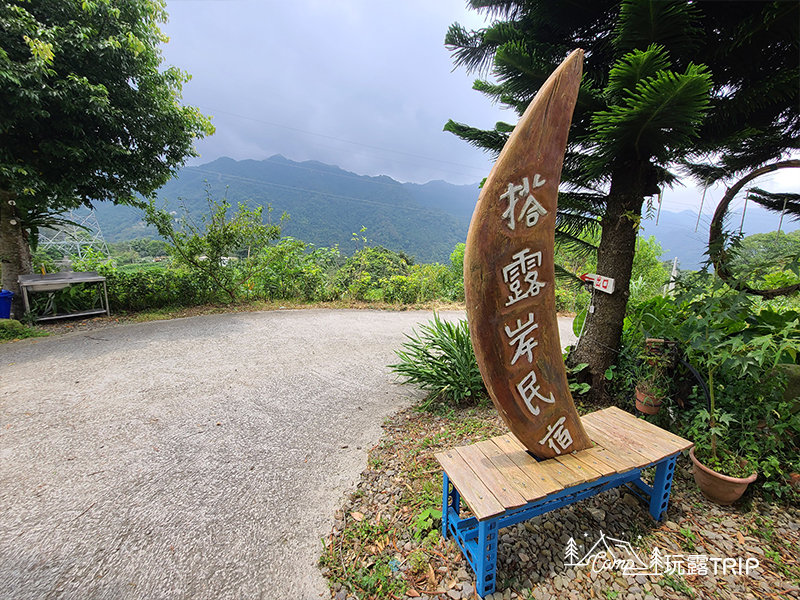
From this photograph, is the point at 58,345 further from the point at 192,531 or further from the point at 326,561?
the point at 326,561

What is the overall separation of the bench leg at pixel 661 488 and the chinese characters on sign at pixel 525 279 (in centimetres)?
75

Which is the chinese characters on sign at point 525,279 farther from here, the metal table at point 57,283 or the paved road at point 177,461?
the metal table at point 57,283

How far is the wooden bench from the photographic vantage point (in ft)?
4.30

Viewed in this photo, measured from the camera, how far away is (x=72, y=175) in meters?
4.73

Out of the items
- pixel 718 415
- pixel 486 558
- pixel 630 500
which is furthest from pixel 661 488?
pixel 486 558

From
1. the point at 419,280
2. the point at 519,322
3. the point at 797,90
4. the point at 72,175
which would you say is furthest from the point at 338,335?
the point at 797,90

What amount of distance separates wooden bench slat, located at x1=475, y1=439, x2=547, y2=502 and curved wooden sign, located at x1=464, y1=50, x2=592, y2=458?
0.57ft

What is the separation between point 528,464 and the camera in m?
1.57

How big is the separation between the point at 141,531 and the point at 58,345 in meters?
4.06

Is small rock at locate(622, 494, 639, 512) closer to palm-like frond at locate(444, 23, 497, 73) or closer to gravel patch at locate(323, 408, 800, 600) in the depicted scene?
gravel patch at locate(323, 408, 800, 600)

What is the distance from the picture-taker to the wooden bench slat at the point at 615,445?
157cm

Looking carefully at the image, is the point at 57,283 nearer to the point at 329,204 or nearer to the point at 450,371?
the point at 450,371

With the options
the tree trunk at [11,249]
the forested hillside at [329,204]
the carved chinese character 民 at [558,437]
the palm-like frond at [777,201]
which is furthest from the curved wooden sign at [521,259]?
the forested hillside at [329,204]

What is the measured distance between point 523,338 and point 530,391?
0.92ft
